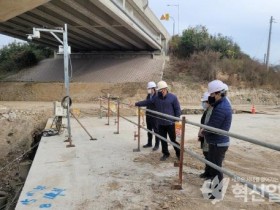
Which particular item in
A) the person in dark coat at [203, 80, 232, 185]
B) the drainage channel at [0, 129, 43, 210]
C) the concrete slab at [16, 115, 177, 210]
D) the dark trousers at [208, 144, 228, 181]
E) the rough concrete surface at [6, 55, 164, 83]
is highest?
the rough concrete surface at [6, 55, 164, 83]

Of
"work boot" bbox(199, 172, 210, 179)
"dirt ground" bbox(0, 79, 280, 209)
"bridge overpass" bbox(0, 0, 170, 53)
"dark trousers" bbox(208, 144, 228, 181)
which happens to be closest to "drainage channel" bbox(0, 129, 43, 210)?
"dirt ground" bbox(0, 79, 280, 209)

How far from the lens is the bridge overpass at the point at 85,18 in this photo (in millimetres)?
18166

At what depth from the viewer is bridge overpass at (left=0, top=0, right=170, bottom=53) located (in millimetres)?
18166

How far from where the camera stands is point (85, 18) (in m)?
22.3

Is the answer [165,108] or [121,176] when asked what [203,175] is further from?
[165,108]

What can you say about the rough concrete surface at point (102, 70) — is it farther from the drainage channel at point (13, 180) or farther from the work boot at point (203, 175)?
the work boot at point (203, 175)

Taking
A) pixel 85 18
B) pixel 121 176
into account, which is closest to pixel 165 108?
pixel 121 176

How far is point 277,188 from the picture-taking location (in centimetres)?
588

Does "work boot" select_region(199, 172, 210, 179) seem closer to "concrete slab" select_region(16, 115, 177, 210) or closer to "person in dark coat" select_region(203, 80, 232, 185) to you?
"person in dark coat" select_region(203, 80, 232, 185)

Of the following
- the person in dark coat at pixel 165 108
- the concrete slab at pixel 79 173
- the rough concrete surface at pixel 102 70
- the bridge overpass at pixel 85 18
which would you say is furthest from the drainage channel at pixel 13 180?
the rough concrete surface at pixel 102 70

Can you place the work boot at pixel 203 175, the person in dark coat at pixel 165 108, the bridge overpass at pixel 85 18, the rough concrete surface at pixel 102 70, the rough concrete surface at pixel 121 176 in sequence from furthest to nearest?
the rough concrete surface at pixel 102 70 → the bridge overpass at pixel 85 18 → the person in dark coat at pixel 165 108 → the work boot at pixel 203 175 → the rough concrete surface at pixel 121 176

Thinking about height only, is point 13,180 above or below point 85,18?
below

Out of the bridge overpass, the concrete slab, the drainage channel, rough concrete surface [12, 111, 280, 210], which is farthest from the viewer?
the bridge overpass

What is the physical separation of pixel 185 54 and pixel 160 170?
32.8 meters
